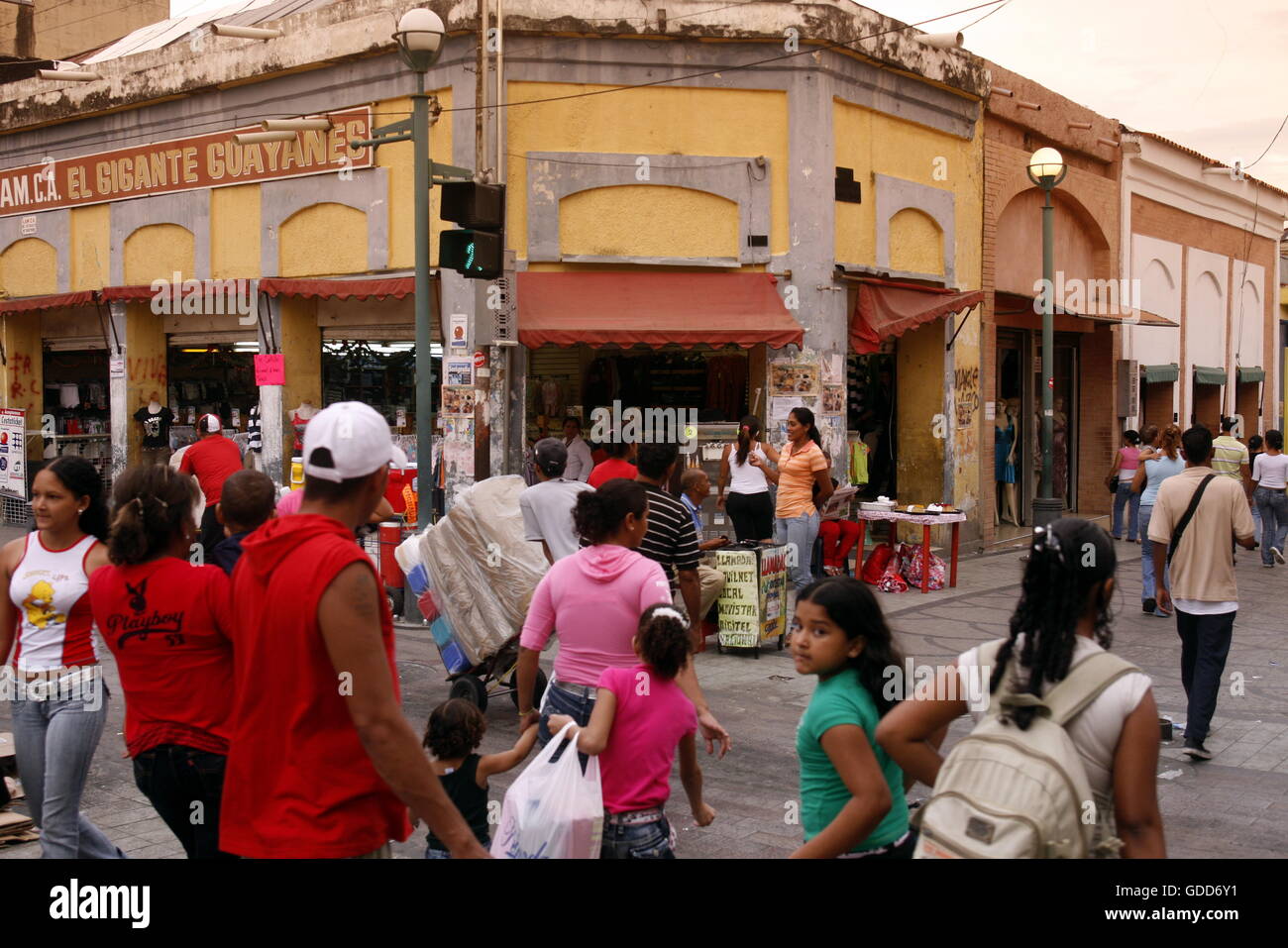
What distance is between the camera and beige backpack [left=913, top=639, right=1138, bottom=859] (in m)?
2.69

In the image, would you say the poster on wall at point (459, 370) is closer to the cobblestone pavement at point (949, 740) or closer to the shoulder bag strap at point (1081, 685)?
the cobblestone pavement at point (949, 740)

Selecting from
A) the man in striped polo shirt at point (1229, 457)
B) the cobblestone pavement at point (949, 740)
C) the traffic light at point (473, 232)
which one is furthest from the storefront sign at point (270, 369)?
the man in striped polo shirt at point (1229, 457)

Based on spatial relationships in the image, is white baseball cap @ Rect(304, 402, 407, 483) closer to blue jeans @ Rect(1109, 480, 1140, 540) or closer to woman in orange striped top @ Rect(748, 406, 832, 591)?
woman in orange striped top @ Rect(748, 406, 832, 591)

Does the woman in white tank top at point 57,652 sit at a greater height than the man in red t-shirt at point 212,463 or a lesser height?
lesser

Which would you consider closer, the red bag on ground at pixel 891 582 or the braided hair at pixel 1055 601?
the braided hair at pixel 1055 601

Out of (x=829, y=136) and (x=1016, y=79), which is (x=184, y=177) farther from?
(x=1016, y=79)

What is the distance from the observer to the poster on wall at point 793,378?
15.2 m

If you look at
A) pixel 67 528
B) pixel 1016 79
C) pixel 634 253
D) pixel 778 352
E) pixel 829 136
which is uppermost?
pixel 1016 79

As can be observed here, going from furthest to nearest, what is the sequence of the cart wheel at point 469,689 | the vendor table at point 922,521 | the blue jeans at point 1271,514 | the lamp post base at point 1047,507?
1. the blue jeans at point 1271,514
2. the lamp post base at point 1047,507
3. the vendor table at point 922,521
4. the cart wheel at point 469,689

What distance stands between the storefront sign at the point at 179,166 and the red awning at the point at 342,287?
1.44 m

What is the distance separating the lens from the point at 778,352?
1519cm

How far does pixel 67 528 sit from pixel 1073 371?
20563mm

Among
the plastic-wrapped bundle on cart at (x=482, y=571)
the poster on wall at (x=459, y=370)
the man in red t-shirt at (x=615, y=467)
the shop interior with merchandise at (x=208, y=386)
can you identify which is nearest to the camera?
the plastic-wrapped bundle on cart at (x=482, y=571)
